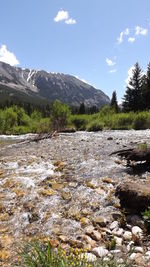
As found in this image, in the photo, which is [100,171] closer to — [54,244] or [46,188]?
Answer: [46,188]

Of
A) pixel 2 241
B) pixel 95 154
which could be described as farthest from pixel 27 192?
pixel 95 154

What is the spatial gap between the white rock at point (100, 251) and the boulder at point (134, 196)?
1.47 meters

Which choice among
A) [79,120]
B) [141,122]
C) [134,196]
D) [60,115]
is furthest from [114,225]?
[60,115]

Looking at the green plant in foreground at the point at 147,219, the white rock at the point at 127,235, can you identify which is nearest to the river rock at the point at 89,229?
the white rock at the point at 127,235

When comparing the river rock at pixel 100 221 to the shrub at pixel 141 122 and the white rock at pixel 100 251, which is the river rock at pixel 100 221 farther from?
the shrub at pixel 141 122

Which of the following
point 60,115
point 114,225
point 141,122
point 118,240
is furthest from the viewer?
point 60,115

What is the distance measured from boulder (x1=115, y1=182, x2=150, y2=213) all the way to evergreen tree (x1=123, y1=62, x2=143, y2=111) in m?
40.9

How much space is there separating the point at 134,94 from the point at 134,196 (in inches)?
1723

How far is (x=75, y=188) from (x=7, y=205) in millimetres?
1923

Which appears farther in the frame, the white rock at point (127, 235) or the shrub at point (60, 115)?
the shrub at point (60, 115)

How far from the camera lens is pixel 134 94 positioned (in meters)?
46.9

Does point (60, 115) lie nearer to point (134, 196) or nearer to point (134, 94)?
point (134, 94)

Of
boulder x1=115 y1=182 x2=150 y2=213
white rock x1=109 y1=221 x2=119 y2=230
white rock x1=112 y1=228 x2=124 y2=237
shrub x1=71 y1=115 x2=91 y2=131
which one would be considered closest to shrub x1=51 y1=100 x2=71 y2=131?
shrub x1=71 y1=115 x2=91 y2=131

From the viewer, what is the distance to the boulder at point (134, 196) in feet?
16.6
